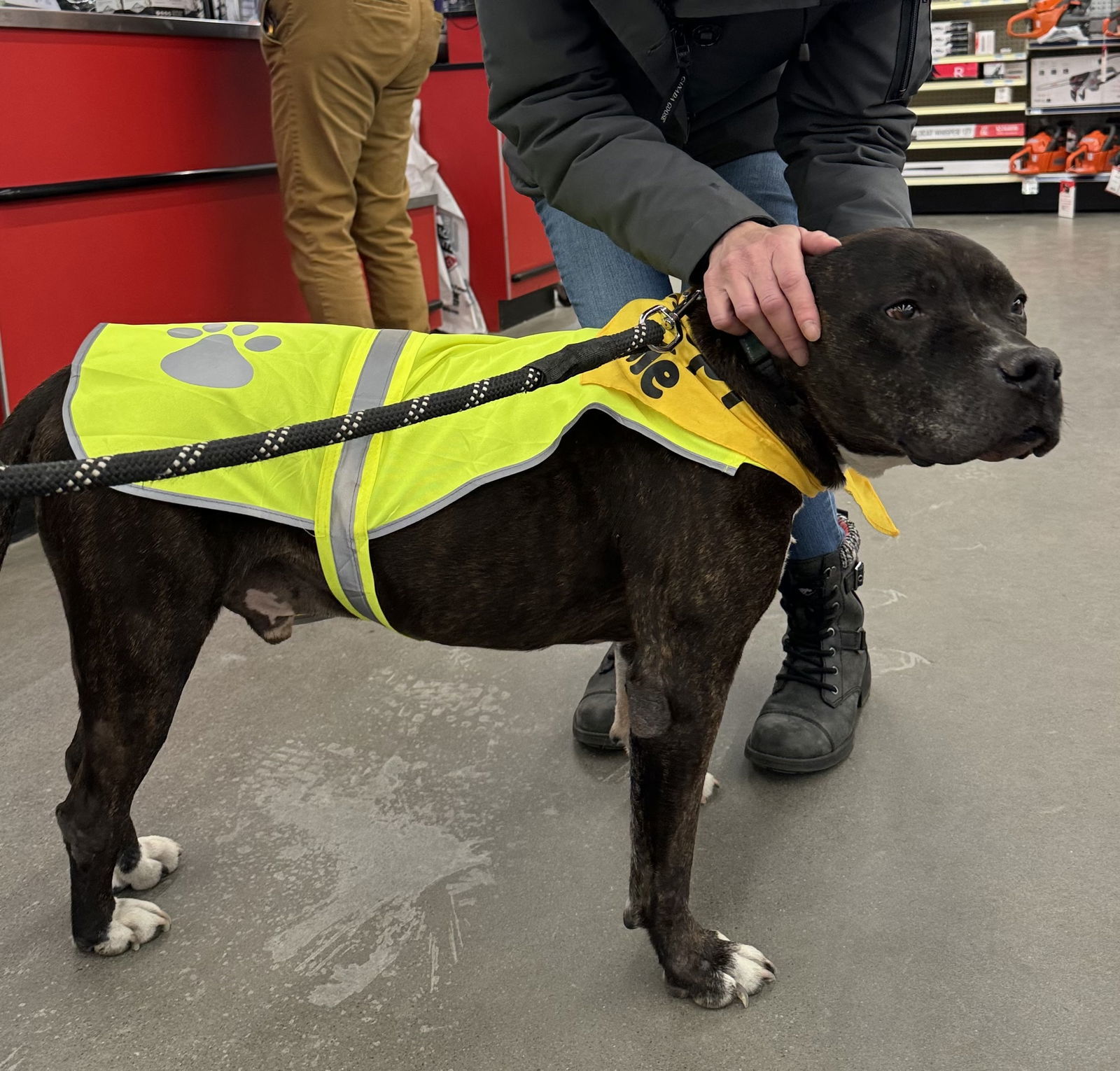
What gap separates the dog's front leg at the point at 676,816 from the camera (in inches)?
49.6

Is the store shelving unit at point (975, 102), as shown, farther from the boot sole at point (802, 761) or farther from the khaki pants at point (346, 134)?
the boot sole at point (802, 761)

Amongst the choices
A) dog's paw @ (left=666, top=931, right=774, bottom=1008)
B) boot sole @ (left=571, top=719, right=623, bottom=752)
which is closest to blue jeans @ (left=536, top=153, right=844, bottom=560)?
boot sole @ (left=571, top=719, right=623, bottom=752)

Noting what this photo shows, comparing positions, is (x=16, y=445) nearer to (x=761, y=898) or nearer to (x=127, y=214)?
(x=761, y=898)

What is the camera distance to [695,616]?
1.23m

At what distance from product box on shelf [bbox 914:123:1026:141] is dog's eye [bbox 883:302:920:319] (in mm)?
7600

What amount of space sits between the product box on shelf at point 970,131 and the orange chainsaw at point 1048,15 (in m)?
0.61

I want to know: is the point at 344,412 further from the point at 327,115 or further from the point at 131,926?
the point at 327,115

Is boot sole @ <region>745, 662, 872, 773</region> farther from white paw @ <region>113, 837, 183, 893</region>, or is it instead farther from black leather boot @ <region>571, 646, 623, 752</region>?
white paw @ <region>113, 837, 183, 893</region>

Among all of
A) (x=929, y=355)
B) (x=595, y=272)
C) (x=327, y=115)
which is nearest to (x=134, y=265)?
(x=327, y=115)

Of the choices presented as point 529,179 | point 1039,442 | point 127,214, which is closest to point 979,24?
point 127,214

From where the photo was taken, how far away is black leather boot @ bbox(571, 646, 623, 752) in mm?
1853

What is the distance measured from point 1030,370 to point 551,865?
95 cm

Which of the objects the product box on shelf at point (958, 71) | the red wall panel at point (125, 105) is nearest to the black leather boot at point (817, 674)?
the red wall panel at point (125, 105)

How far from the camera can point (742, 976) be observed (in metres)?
1.33
